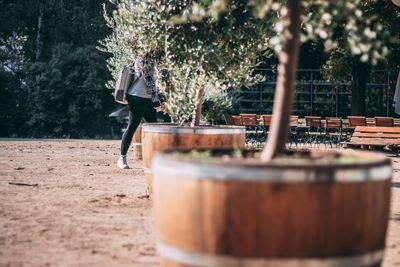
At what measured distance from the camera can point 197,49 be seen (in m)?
7.73

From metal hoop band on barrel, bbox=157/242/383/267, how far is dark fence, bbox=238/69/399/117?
2076 cm

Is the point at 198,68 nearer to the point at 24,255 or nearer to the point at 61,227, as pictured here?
the point at 61,227

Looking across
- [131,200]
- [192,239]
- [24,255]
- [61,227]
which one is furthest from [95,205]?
[192,239]

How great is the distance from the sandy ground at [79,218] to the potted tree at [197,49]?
0.87 meters

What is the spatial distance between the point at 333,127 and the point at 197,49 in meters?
11.9

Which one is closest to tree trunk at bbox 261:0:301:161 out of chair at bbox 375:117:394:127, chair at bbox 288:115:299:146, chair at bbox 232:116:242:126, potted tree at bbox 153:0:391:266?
potted tree at bbox 153:0:391:266

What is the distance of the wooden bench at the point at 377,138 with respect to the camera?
16.2 m

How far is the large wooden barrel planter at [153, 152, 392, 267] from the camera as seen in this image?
328 centimetres

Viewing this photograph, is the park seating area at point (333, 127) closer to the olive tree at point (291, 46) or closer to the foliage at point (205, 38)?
the foliage at point (205, 38)

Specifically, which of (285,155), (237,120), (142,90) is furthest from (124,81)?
(237,120)

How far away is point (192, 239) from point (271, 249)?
1.32 ft

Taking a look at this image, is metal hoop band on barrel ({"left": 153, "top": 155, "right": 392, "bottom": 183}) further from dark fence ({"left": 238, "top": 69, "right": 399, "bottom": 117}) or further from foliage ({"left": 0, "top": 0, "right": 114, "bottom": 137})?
foliage ({"left": 0, "top": 0, "right": 114, "bottom": 137})

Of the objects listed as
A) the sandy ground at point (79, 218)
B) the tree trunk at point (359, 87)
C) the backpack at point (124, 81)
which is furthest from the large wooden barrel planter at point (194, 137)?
the tree trunk at point (359, 87)

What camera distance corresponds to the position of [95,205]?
7555 mm
